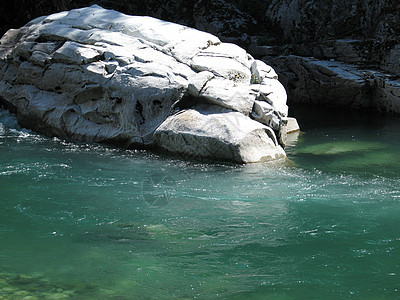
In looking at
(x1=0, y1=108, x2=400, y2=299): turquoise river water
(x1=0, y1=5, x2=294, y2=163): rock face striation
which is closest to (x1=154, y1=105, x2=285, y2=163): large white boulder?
(x1=0, y1=5, x2=294, y2=163): rock face striation

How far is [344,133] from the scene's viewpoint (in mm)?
11602

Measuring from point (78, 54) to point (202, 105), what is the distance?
9.66 ft

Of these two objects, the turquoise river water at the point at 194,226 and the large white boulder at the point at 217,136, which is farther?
the large white boulder at the point at 217,136

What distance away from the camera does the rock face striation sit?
909 cm

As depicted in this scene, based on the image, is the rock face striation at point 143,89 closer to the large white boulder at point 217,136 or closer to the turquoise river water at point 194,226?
the large white boulder at point 217,136

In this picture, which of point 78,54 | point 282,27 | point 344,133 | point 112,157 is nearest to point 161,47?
point 78,54

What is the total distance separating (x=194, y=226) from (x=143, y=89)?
464cm

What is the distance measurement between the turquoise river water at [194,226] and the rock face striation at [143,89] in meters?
0.53

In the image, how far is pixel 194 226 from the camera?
574 centimetres

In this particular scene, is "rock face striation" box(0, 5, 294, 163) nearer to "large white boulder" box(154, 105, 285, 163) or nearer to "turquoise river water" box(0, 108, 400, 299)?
"large white boulder" box(154, 105, 285, 163)

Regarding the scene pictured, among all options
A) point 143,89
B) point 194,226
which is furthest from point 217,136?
point 194,226

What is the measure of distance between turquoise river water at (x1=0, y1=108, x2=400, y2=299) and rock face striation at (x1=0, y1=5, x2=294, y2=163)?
1.74ft

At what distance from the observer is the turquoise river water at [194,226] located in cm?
437

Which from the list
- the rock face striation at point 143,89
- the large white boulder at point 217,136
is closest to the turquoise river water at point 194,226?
the large white boulder at point 217,136
